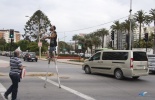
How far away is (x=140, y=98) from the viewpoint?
11.2 metres

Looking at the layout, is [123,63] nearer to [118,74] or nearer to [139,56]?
[118,74]

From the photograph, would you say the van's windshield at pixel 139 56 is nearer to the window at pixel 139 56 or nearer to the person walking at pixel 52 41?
the window at pixel 139 56

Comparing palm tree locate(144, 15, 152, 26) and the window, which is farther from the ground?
palm tree locate(144, 15, 152, 26)

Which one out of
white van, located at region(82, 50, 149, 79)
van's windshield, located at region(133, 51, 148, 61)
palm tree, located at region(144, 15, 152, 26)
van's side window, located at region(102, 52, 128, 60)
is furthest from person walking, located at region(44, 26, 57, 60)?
palm tree, located at region(144, 15, 152, 26)

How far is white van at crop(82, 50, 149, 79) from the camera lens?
57.4 feet

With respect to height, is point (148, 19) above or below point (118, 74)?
above

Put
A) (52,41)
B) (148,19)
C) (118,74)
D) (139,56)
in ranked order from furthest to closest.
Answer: (148,19), (118,74), (139,56), (52,41)

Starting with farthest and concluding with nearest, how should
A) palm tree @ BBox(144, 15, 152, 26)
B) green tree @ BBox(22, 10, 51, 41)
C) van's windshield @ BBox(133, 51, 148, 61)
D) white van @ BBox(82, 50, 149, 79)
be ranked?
green tree @ BBox(22, 10, 51, 41) < palm tree @ BBox(144, 15, 152, 26) < van's windshield @ BBox(133, 51, 148, 61) < white van @ BBox(82, 50, 149, 79)

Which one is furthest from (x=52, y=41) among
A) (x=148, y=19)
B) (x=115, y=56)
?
(x=148, y=19)

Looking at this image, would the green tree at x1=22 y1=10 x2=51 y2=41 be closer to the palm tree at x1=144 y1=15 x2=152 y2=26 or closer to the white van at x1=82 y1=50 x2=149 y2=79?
the palm tree at x1=144 y1=15 x2=152 y2=26

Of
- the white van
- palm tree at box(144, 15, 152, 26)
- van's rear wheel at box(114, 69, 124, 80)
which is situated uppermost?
palm tree at box(144, 15, 152, 26)

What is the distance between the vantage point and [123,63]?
703 inches

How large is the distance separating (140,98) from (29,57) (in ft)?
125

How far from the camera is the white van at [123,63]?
1750cm
